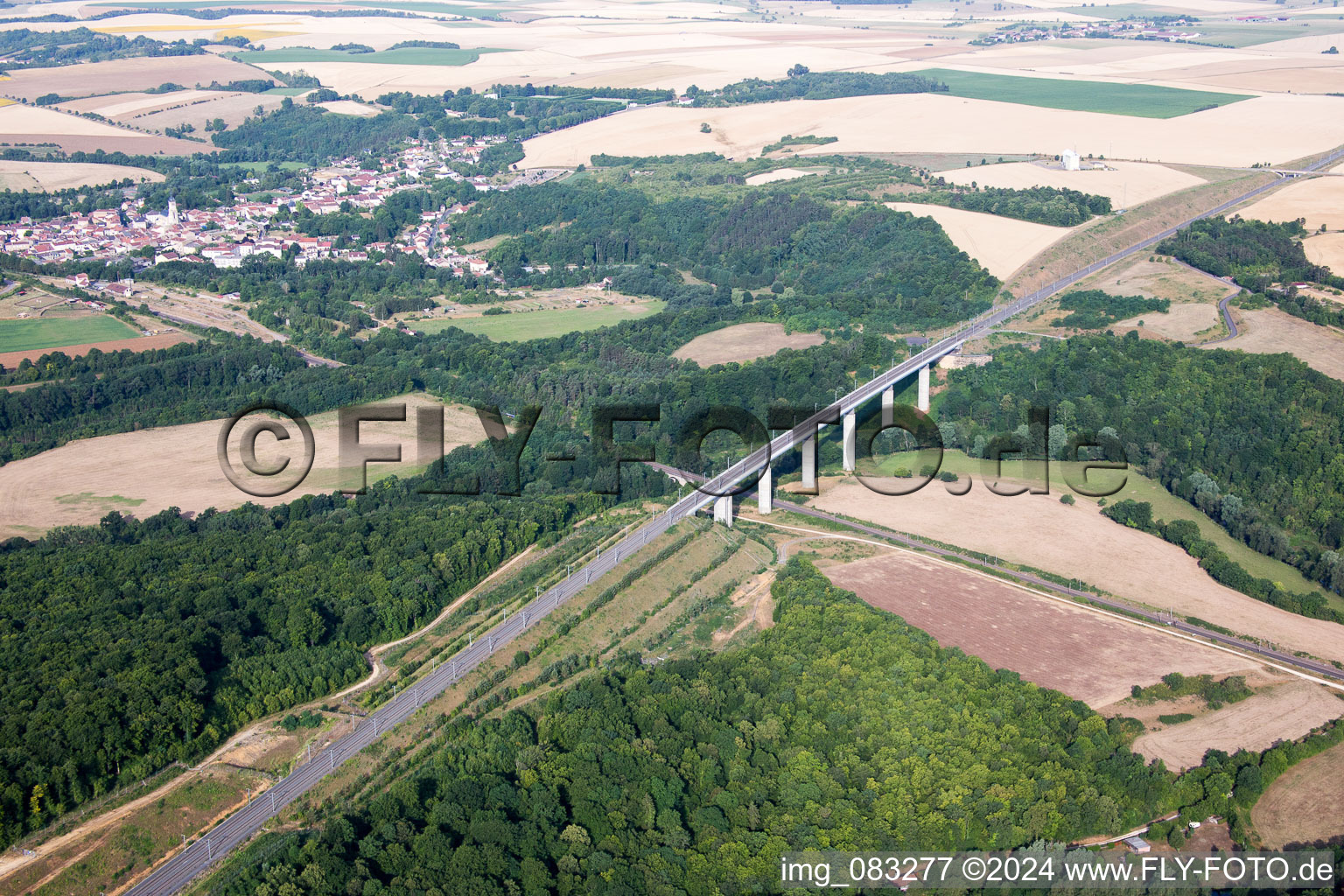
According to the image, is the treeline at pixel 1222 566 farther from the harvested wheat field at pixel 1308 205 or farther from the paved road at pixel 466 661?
the harvested wheat field at pixel 1308 205

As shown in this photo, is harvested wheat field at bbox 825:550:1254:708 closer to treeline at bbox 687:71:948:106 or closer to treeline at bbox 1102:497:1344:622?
treeline at bbox 1102:497:1344:622

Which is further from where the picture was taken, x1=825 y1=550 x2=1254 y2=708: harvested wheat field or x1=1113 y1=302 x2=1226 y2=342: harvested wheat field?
x1=1113 y1=302 x2=1226 y2=342: harvested wheat field

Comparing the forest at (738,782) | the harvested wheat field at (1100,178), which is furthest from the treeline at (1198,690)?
the harvested wheat field at (1100,178)

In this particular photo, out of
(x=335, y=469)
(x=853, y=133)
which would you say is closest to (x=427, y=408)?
(x=335, y=469)

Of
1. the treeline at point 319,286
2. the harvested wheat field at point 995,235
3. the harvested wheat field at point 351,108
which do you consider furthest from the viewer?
the harvested wheat field at point 351,108

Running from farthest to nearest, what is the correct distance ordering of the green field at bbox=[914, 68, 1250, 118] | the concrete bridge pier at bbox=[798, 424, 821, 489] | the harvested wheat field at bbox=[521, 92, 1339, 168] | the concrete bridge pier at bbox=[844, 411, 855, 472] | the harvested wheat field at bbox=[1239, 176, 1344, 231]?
the green field at bbox=[914, 68, 1250, 118] → the harvested wheat field at bbox=[521, 92, 1339, 168] → the harvested wheat field at bbox=[1239, 176, 1344, 231] → the concrete bridge pier at bbox=[844, 411, 855, 472] → the concrete bridge pier at bbox=[798, 424, 821, 489]

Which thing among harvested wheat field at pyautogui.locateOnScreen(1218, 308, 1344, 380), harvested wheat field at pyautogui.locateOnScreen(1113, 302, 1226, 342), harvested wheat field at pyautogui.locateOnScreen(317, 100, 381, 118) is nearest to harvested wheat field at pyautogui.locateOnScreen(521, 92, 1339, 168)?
harvested wheat field at pyautogui.locateOnScreen(317, 100, 381, 118)
